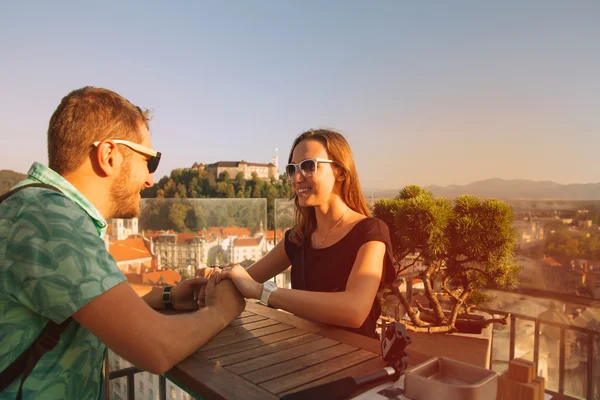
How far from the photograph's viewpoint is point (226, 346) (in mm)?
1229

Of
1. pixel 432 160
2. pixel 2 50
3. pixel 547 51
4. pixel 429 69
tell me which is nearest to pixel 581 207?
pixel 547 51

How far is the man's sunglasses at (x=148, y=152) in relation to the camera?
113cm

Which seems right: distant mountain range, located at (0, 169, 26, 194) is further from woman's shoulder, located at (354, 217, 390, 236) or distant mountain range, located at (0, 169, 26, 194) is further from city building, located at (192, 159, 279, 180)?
city building, located at (192, 159, 279, 180)

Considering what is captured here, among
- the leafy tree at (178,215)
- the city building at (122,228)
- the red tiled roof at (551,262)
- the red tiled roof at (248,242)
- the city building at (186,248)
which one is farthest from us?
the city building at (186,248)

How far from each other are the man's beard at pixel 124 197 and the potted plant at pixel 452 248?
10.5ft

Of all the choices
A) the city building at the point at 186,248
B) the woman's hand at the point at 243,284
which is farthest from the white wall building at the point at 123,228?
the woman's hand at the point at 243,284

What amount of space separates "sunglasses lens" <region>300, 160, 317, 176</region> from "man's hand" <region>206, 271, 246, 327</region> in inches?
28.0

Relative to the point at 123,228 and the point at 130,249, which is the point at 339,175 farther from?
the point at 130,249

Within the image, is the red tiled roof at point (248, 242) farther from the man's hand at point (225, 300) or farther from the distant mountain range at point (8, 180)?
the man's hand at point (225, 300)

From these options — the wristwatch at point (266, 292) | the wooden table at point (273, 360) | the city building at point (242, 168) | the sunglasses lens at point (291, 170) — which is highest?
the city building at point (242, 168)

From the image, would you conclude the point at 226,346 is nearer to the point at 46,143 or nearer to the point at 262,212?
the point at 46,143

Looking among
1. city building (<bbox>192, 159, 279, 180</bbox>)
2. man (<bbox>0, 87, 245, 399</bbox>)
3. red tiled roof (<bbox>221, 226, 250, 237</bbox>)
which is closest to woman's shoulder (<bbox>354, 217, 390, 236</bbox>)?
man (<bbox>0, 87, 245, 399</bbox>)

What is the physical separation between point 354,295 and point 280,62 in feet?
93.0

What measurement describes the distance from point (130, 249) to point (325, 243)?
439 centimetres
